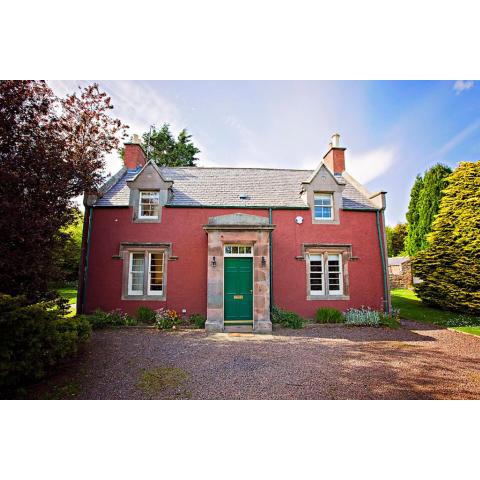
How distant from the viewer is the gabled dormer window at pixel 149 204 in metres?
12.1

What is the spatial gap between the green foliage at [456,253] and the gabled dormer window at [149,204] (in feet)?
50.8

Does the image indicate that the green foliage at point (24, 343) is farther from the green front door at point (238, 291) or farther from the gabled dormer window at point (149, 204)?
the gabled dormer window at point (149, 204)

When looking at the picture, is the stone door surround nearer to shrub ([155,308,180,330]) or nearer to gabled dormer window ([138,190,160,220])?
shrub ([155,308,180,330])

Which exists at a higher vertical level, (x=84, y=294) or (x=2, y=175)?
(x=2, y=175)

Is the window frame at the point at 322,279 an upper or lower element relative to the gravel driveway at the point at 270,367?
upper

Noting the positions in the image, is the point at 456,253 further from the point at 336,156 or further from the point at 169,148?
the point at 169,148

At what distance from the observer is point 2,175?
244 inches

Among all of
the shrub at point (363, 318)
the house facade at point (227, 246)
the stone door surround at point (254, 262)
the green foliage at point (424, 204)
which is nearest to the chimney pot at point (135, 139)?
the house facade at point (227, 246)

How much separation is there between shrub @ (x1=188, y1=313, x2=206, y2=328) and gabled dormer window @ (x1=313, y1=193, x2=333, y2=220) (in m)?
7.14

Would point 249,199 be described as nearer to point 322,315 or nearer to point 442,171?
point 322,315

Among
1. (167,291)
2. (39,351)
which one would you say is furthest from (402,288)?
(39,351)

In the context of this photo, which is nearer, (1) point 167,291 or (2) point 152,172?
(1) point 167,291
